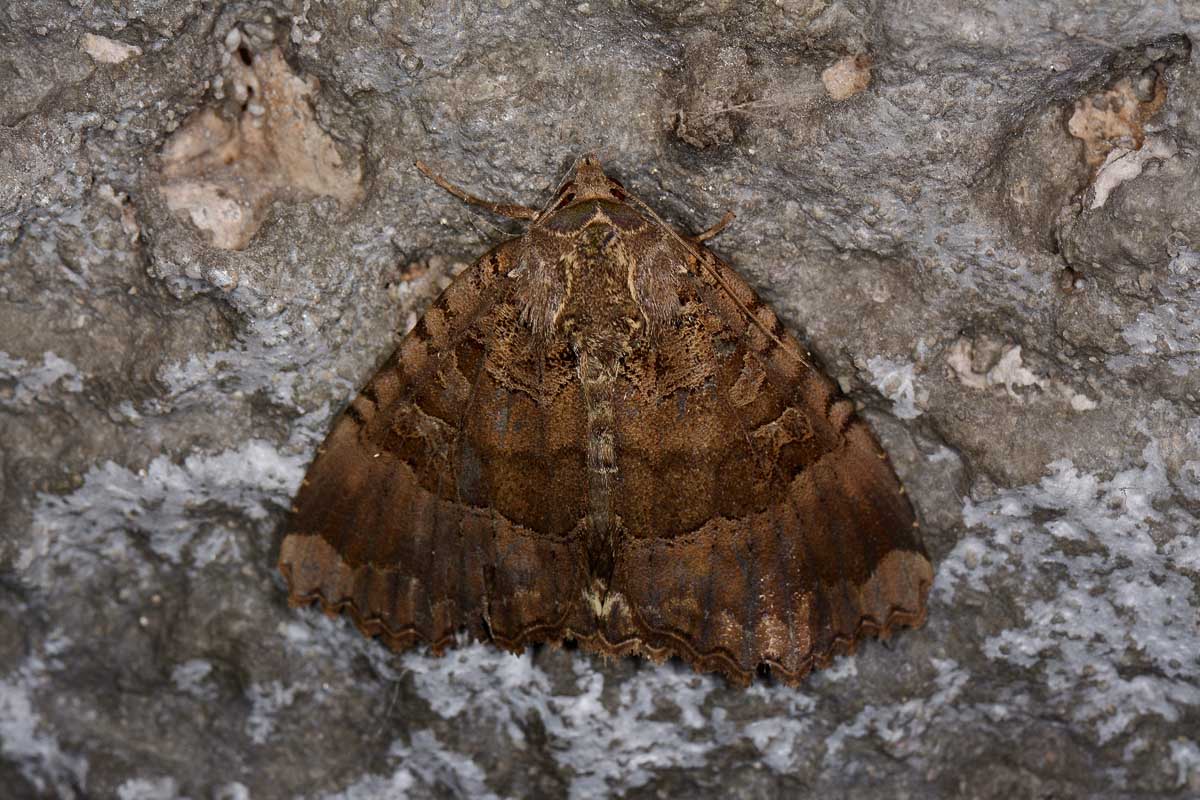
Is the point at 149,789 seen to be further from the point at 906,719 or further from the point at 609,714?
the point at 906,719

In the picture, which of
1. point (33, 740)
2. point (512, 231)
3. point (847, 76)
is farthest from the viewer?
point (512, 231)

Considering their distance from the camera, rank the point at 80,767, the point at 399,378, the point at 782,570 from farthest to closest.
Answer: the point at 399,378 < the point at 782,570 < the point at 80,767

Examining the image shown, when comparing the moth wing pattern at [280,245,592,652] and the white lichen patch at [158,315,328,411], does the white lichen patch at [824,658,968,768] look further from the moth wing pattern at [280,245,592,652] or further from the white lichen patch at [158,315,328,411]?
the white lichen patch at [158,315,328,411]

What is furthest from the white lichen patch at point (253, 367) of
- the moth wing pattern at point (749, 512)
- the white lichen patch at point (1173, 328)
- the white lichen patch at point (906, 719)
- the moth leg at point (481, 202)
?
the white lichen patch at point (1173, 328)

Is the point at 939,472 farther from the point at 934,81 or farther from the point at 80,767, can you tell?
the point at 80,767

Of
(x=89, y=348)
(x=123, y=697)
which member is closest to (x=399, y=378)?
(x=89, y=348)

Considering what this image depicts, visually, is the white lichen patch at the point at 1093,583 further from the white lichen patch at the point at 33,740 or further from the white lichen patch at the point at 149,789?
the white lichen patch at the point at 33,740

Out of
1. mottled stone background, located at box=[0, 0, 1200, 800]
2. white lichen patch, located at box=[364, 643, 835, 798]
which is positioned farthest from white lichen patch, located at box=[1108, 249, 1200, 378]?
white lichen patch, located at box=[364, 643, 835, 798]

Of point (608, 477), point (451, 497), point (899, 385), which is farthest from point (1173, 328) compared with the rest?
point (451, 497)
